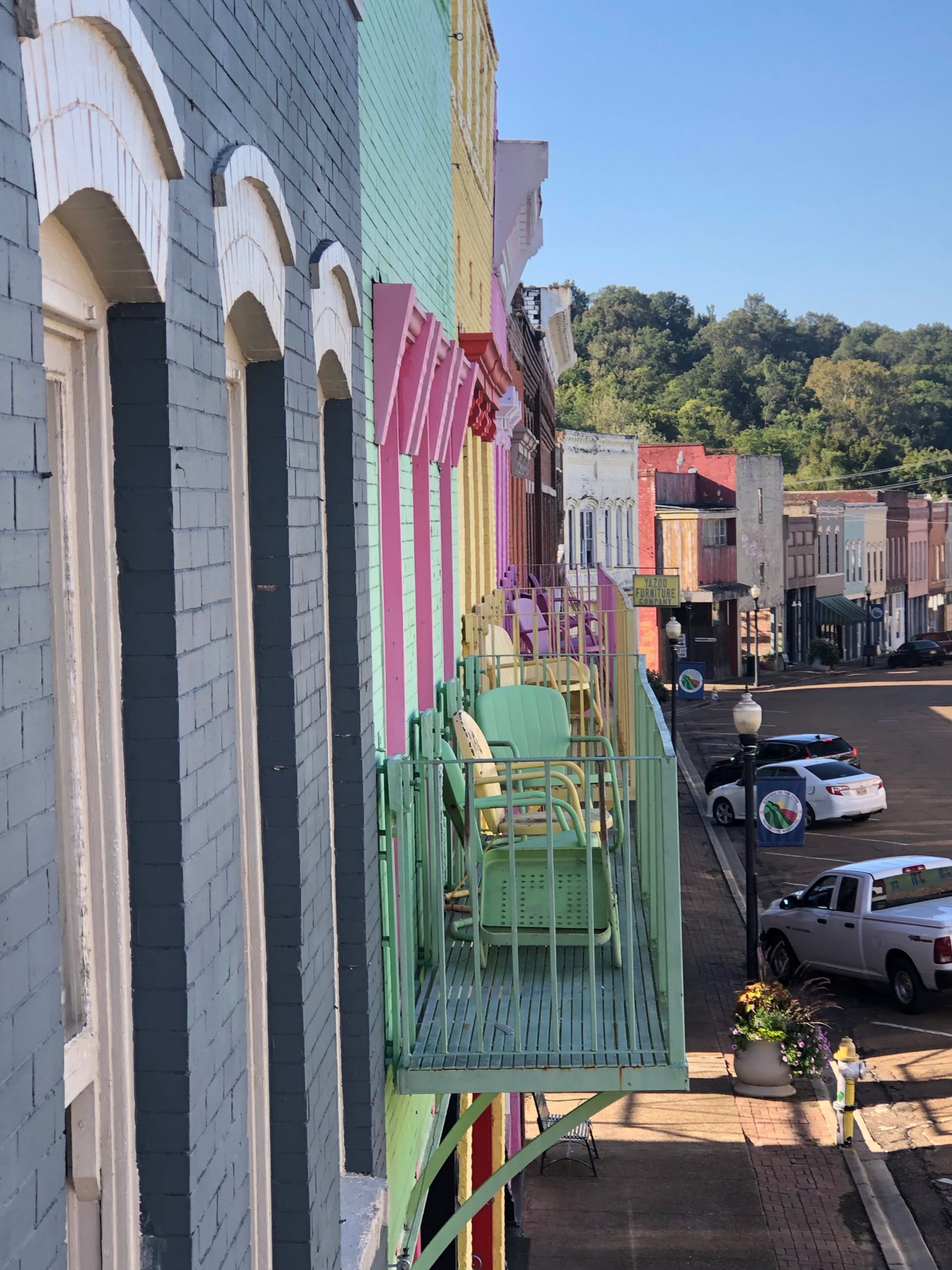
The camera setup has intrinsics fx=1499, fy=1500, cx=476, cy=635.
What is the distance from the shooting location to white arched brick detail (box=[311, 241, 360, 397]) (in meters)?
4.77

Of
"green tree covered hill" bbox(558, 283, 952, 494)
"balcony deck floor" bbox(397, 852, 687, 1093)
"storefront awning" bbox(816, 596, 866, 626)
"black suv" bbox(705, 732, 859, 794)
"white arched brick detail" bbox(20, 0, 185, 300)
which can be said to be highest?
"green tree covered hill" bbox(558, 283, 952, 494)

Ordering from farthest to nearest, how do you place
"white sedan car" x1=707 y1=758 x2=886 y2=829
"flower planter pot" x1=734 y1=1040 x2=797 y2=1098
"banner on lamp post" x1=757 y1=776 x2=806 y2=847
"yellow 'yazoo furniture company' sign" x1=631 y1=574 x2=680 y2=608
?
"yellow 'yazoo furniture company' sign" x1=631 y1=574 x2=680 y2=608 < "white sedan car" x1=707 y1=758 x2=886 y2=829 < "banner on lamp post" x1=757 y1=776 x2=806 y2=847 < "flower planter pot" x1=734 y1=1040 x2=797 y2=1098

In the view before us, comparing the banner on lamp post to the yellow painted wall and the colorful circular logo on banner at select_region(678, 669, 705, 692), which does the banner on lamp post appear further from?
the colorful circular logo on banner at select_region(678, 669, 705, 692)

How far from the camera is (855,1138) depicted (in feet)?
46.4

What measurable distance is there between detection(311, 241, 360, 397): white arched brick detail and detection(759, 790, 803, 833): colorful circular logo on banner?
14.1 metres

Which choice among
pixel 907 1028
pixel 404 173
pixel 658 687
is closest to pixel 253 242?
pixel 404 173

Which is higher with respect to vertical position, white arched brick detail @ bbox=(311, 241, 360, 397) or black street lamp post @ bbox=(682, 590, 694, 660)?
white arched brick detail @ bbox=(311, 241, 360, 397)

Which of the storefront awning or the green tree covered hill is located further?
the green tree covered hill

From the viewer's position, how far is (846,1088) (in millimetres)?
13531

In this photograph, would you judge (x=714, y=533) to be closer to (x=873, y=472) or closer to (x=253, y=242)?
(x=873, y=472)

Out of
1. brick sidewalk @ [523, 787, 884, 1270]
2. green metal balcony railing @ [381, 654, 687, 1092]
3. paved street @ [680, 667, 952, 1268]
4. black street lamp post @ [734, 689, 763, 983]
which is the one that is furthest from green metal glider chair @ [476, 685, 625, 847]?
black street lamp post @ [734, 689, 763, 983]

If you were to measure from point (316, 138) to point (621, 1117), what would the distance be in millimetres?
12294

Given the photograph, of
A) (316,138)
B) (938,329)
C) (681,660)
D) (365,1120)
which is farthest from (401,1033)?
(938,329)

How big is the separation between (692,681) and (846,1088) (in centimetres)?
2106
